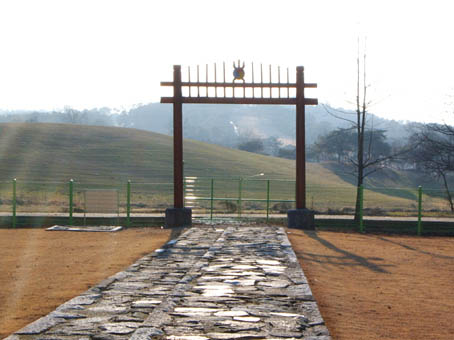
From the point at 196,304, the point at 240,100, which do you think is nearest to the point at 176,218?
the point at 240,100

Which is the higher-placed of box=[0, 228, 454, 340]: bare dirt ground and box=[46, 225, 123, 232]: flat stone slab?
box=[46, 225, 123, 232]: flat stone slab

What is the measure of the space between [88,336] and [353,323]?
3.16 m

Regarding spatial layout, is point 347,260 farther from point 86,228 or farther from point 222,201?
point 222,201

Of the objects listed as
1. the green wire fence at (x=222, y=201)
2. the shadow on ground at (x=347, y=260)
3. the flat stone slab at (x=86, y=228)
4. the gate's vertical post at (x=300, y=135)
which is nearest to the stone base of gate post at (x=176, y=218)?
the flat stone slab at (x=86, y=228)

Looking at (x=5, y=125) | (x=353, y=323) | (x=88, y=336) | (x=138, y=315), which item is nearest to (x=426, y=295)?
(x=353, y=323)

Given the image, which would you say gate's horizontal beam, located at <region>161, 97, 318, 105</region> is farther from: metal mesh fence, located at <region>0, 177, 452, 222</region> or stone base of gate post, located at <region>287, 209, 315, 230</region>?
metal mesh fence, located at <region>0, 177, 452, 222</region>

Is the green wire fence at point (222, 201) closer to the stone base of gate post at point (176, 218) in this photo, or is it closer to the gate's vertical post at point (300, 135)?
the stone base of gate post at point (176, 218)

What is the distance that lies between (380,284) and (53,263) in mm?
6414

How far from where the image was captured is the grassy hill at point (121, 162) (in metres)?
49.8

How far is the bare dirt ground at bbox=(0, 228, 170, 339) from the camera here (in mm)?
7902

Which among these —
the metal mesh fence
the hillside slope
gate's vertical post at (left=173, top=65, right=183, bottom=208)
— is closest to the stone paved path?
gate's vertical post at (left=173, top=65, right=183, bottom=208)

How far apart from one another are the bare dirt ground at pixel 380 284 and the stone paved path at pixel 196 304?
452mm

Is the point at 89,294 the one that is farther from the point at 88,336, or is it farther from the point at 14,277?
the point at 14,277

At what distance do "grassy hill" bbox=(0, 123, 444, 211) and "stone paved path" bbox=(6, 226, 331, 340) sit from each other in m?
28.8
